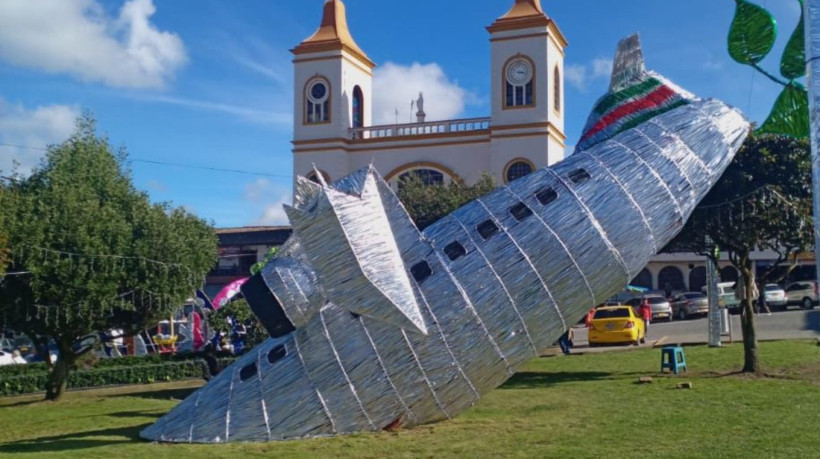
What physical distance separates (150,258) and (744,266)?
14.6m

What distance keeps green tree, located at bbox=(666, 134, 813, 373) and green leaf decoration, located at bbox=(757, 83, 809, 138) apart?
6.88 meters

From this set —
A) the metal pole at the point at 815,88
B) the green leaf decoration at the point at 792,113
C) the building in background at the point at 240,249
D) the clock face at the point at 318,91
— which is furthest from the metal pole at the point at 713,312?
the building in background at the point at 240,249

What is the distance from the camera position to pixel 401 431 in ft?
40.0

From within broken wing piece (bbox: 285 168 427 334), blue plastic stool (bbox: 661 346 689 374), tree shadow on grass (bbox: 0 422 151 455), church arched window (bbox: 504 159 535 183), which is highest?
church arched window (bbox: 504 159 535 183)

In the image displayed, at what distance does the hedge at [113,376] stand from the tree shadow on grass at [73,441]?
9820 mm

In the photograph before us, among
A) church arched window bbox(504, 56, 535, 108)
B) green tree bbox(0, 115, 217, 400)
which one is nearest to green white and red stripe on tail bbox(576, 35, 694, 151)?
green tree bbox(0, 115, 217, 400)

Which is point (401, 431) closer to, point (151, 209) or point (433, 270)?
point (433, 270)

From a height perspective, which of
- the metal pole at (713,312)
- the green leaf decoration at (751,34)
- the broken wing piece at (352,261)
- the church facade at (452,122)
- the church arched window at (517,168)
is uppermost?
the church facade at (452,122)

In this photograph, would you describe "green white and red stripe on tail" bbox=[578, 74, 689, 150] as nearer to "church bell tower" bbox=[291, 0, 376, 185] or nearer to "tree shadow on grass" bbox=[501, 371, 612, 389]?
"tree shadow on grass" bbox=[501, 371, 612, 389]

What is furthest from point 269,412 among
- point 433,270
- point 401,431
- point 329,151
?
point 329,151

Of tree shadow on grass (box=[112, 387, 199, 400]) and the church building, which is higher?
the church building

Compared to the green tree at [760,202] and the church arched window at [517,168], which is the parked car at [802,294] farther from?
the green tree at [760,202]

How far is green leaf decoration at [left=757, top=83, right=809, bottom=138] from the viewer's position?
35.3 feet

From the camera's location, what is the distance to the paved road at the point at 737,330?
26911 mm
